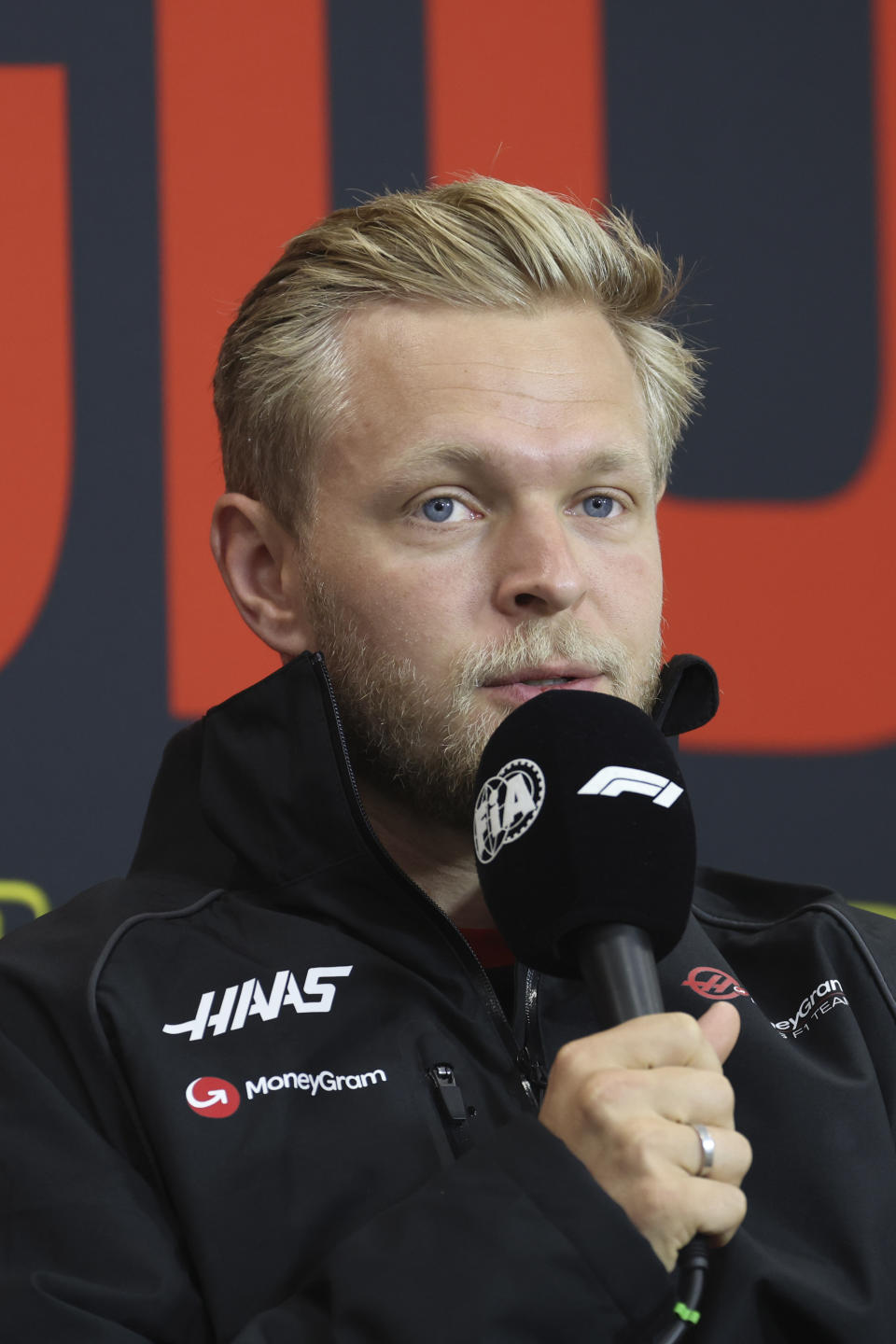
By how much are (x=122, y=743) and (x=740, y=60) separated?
1.12 m

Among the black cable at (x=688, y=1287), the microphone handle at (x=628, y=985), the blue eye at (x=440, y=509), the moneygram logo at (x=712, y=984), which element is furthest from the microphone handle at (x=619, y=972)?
the blue eye at (x=440, y=509)

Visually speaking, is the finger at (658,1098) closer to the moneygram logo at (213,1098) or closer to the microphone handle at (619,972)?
the microphone handle at (619,972)

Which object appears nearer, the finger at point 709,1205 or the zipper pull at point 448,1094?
the finger at point 709,1205

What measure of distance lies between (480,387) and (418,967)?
45cm

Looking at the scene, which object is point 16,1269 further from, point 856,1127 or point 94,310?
point 94,310

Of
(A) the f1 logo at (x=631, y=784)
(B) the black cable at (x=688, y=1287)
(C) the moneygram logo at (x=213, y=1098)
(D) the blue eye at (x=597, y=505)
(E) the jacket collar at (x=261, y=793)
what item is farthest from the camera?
(D) the blue eye at (x=597, y=505)

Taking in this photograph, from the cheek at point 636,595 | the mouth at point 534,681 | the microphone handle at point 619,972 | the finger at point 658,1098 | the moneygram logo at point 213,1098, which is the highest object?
the cheek at point 636,595

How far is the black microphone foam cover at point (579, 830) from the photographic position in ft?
2.97

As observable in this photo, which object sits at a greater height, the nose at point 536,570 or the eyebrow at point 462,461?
the eyebrow at point 462,461

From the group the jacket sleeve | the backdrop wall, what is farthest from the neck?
the backdrop wall

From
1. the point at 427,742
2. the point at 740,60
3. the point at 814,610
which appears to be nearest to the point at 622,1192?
the point at 427,742

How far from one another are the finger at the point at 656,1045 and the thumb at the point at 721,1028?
50 millimetres

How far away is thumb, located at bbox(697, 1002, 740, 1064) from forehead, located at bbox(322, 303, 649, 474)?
1.64ft

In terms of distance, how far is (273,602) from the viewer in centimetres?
140
